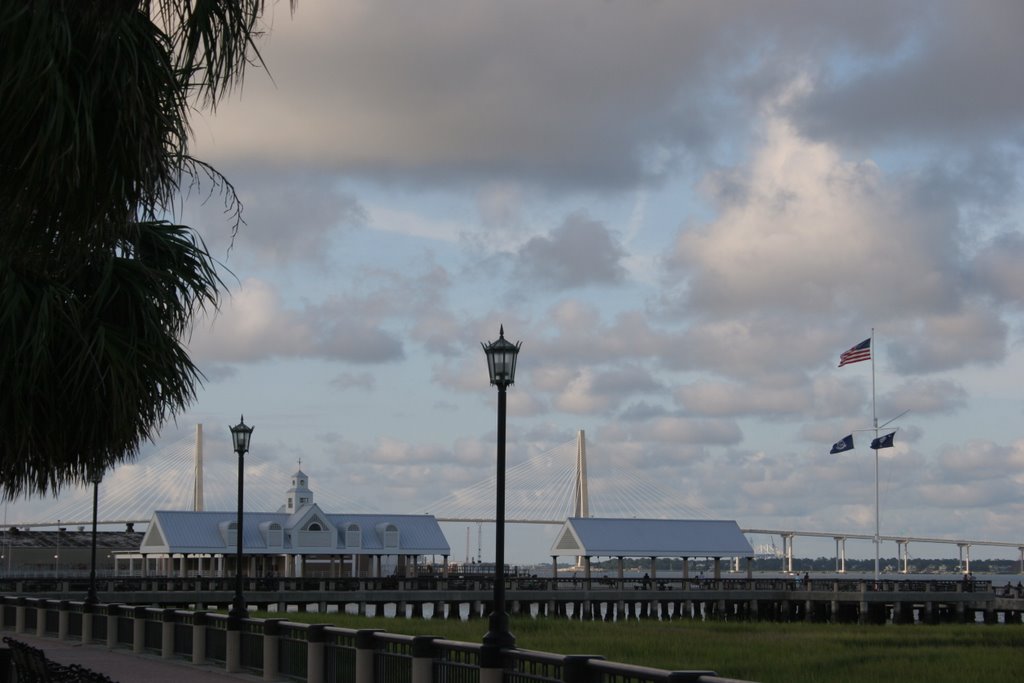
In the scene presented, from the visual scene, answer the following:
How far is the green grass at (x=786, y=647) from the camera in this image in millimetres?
40312

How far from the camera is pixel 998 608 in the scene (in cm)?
9294

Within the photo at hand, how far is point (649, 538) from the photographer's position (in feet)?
338

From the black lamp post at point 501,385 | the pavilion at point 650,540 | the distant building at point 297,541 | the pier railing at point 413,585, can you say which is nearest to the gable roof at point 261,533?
the distant building at point 297,541

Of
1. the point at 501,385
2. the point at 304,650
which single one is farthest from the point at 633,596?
the point at 501,385

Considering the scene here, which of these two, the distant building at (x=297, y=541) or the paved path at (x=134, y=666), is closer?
the paved path at (x=134, y=666)

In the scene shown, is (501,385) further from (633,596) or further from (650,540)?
(650,540)

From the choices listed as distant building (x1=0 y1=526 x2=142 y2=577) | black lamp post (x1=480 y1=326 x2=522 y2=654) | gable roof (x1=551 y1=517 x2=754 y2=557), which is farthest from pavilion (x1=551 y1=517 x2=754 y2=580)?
black lamp post (x1=480 y1=326 x2=522 y2=654)

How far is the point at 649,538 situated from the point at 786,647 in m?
52.0

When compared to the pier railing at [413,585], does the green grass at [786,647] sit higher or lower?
lower

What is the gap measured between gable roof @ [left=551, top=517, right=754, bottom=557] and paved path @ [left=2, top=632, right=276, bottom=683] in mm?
65385

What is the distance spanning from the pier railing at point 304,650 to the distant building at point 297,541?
5332 cm

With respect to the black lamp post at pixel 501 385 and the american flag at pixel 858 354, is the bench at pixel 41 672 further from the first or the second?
the american flag at pixel 858 354

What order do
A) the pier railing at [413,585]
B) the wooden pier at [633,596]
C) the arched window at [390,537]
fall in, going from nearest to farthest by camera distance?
the pier railing at [413,585]
the wooden pier at [633,596]
the arched window at [390,537]

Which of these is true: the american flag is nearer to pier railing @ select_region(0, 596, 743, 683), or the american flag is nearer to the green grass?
the green grass
